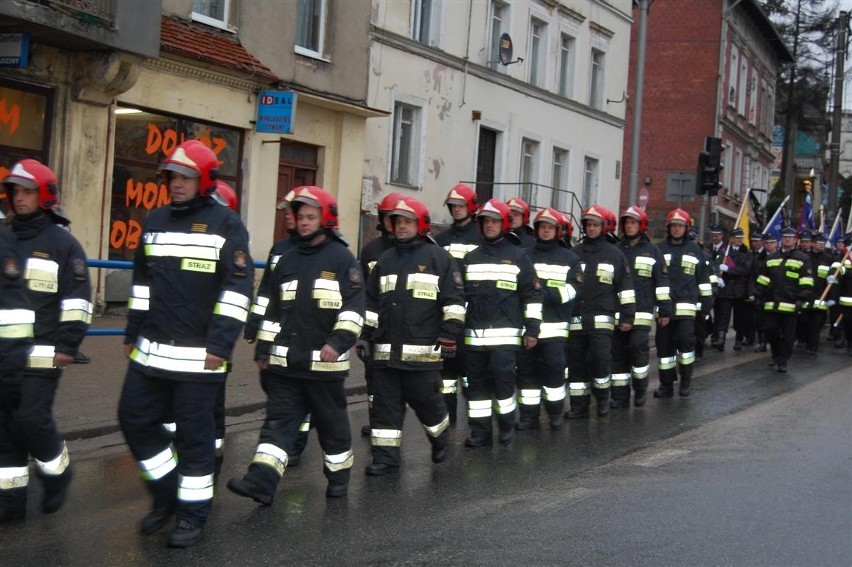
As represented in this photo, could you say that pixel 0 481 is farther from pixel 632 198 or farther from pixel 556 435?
pixel 632 198

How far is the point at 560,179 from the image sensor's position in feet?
96.0

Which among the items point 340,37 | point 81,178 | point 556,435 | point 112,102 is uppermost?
point 340,37

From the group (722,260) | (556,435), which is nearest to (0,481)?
(556,435)

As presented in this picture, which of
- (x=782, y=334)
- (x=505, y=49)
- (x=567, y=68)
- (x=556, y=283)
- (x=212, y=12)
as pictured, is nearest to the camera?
(x=556, y=283)

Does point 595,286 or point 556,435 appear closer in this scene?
point 556,435

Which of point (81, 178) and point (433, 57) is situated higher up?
point (433, 57)

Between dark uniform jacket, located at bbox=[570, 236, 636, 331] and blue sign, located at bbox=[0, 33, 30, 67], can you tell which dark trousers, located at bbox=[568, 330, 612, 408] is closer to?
dark uniform jacket, located at bbox=[570, 236, 636, 331]

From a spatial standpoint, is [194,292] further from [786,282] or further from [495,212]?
[786,282]

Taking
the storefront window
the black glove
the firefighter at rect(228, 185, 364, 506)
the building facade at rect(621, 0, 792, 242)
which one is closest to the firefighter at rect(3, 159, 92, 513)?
the firefighter at rect(228, 185, 364, 506)

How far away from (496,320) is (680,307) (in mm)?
4333

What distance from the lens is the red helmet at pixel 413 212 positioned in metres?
7.79

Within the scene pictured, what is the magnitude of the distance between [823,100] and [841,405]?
43450 mm

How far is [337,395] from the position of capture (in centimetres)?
695

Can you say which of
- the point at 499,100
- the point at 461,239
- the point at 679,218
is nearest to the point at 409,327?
the point at 461,239
